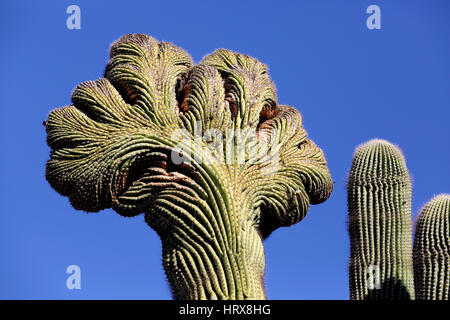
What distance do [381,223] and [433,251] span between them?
2.05ft

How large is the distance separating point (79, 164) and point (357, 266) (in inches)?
122

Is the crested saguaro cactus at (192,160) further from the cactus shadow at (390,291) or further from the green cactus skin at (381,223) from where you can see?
the cactus shadow at (390,291)

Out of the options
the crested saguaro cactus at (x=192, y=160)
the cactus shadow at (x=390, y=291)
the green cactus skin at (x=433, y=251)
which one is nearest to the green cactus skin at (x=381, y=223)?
Answer: the cactus shadow at (x=390, y=291)

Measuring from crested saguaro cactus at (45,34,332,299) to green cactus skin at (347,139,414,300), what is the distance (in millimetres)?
665

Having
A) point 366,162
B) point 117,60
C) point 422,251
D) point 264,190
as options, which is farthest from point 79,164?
point 422,251

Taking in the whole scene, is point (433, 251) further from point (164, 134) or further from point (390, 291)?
point (164, 134)

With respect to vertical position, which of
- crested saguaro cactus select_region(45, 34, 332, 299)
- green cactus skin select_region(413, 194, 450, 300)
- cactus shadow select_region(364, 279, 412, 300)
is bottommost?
cactus shadow select_region(364, 279, 412, 300)

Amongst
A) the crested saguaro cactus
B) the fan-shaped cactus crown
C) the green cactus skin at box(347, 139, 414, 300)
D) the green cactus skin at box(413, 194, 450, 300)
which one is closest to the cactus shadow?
the green cactus skin at box(347, 139, 414, 300)

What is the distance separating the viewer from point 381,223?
7.75 metres

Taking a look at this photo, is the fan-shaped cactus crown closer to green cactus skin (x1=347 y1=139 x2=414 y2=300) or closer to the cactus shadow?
green cactus skin (x1=347 y1=139 x2=414 y2=300)

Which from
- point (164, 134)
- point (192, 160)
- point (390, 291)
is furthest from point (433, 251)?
point (164, 134)

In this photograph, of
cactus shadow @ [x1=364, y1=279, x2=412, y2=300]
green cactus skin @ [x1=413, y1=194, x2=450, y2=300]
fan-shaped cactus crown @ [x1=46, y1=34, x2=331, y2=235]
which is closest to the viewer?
green cactus skin @ [x1=413, y1=194, x2=450, y2=300]

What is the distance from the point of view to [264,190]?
26.5 feet

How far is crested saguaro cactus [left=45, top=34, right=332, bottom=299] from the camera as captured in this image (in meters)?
7.48
